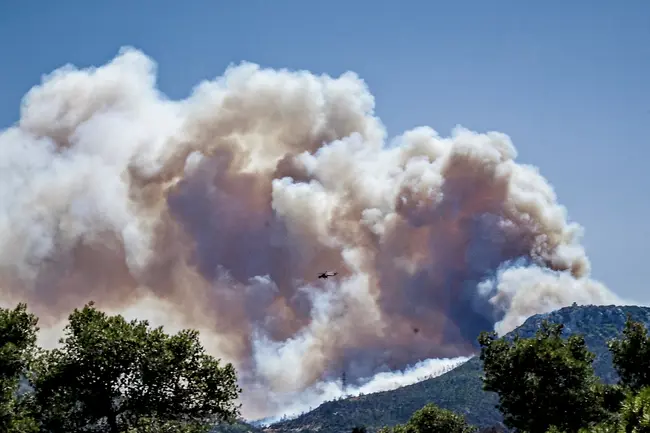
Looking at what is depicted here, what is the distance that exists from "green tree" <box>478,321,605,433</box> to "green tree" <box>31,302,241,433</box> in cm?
4295

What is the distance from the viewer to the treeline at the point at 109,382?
191 ft

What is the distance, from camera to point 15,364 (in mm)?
60219

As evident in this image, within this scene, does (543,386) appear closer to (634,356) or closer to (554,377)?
(554,377)

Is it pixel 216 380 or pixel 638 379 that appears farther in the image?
pixel 638 379

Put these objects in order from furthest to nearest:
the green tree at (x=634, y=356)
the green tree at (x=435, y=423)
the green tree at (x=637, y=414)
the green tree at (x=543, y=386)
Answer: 1. the green tree at (x=435, y=423)
2. the green tree at (x=634, y=356)
3. the green tree at (x=543, y=386)
4. the green tree at (x=637, y=414)

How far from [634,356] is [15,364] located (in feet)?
247

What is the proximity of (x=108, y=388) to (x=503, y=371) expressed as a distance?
5121 centimetres

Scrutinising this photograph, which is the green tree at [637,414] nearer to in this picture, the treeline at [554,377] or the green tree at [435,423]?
the treeline at [554,377]

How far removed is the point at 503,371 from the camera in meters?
85.1

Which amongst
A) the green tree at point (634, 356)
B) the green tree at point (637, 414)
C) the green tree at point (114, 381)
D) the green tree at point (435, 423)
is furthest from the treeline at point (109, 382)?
the green tree at point (435, 423)

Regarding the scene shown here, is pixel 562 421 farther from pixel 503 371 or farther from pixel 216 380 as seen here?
pixel 216 380

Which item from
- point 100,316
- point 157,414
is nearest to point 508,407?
point 157,414

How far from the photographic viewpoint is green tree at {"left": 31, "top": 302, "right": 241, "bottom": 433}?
58.2 m

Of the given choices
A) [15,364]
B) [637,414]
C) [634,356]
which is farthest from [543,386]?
[15,364]
